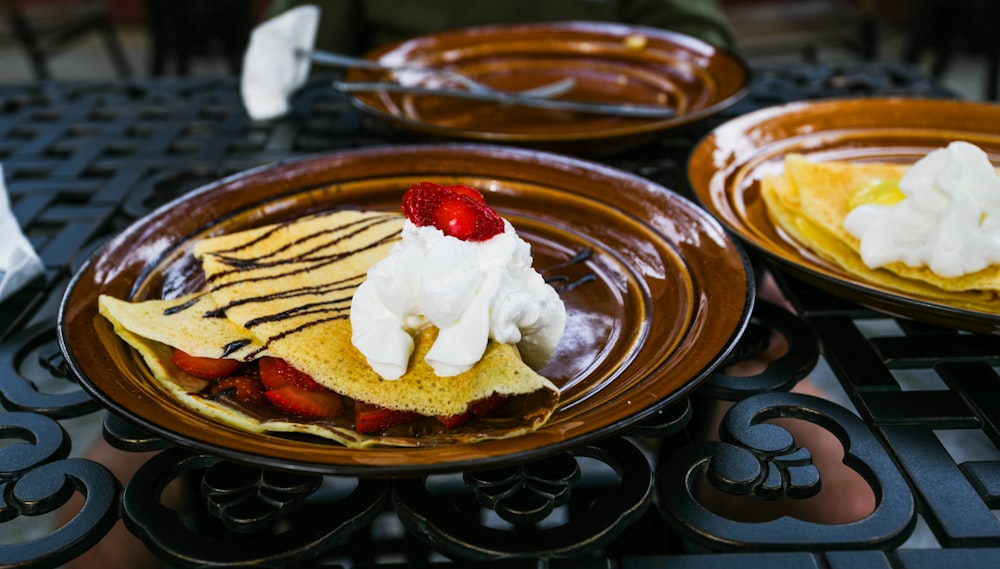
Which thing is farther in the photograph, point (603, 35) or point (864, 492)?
point (603, 35)

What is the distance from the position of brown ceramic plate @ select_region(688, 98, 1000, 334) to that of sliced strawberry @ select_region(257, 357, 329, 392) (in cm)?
56

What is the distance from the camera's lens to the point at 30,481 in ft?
2.42

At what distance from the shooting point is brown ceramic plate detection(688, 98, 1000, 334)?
114 centimetres

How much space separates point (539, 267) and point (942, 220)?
0.50m

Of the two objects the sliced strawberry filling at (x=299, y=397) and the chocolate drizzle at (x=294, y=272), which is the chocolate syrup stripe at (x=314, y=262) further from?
the sliced strawberry filling at (x=299, y=397)

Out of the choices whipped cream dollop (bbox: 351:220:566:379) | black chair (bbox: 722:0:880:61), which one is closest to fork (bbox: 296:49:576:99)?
whipped cream dollop (bbox: 351:220:566:379)

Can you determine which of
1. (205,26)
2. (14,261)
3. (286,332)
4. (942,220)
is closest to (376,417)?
(286,332)

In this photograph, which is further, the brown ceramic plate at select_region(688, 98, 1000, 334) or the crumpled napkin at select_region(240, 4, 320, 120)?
the crumpled napkin at select_region(240, 4, 320, 120)

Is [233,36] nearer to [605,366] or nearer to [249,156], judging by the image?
[249,156]

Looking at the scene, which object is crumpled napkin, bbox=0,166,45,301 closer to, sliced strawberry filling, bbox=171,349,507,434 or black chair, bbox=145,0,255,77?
sliced strawberry filling, bbox=171,349,507,434

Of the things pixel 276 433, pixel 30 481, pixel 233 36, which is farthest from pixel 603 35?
pixel 233 36

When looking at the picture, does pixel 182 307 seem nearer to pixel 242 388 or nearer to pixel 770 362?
pixel 242 388

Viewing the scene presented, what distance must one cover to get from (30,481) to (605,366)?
564 millimetres

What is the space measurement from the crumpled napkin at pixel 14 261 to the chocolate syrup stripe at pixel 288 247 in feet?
0.88
